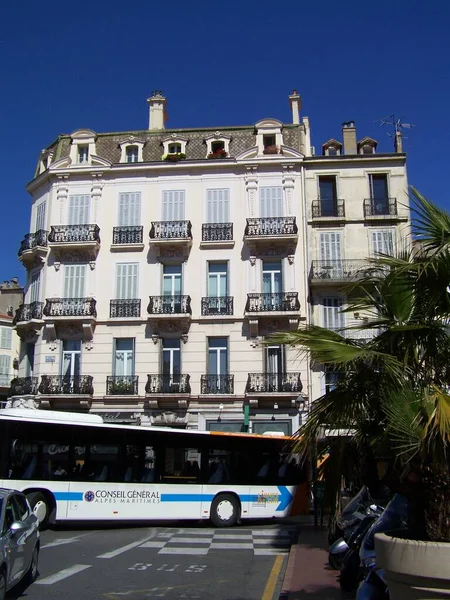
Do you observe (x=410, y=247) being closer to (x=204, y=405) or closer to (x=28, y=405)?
(x=204, y=405)

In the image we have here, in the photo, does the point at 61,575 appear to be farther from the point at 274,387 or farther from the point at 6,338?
the point at 6,338

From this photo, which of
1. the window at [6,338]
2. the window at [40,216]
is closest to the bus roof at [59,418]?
the window at [40,216]

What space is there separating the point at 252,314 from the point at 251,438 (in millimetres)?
9150

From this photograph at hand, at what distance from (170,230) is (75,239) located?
167 inches

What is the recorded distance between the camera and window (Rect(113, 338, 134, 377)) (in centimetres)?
2781

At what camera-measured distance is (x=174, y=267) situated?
28.7 m

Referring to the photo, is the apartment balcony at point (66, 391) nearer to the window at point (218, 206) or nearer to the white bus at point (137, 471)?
the window at point (218, 206)

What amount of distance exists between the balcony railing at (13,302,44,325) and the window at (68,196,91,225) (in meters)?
4.00

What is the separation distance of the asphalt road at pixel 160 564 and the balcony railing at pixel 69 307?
1218 centimetres

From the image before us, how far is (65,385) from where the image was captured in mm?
27312

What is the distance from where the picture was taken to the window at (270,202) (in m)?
28.6

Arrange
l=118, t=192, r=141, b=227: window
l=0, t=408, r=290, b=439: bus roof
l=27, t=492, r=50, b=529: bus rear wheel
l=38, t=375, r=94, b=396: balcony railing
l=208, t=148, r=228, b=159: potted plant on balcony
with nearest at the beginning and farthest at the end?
l=27, t=492, r=50, b=529: bus rear wheel
l=0, t=408, r=290, b=439: bus roof
l=38, t=375, r=94, b=396: balcony railing
l=118, t=192, r=141, b=227: window
l=208, t=148, r=228, b=159: potted plant on balcony

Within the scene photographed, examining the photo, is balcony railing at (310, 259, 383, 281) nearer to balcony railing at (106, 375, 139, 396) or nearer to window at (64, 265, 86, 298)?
balcony railing at (106, 375, 139, 396)

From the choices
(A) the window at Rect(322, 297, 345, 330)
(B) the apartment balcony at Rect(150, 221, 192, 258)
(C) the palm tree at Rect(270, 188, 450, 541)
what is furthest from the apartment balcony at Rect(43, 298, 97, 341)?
(C) the palm tree at Rect(270, 188, 450, 541)
